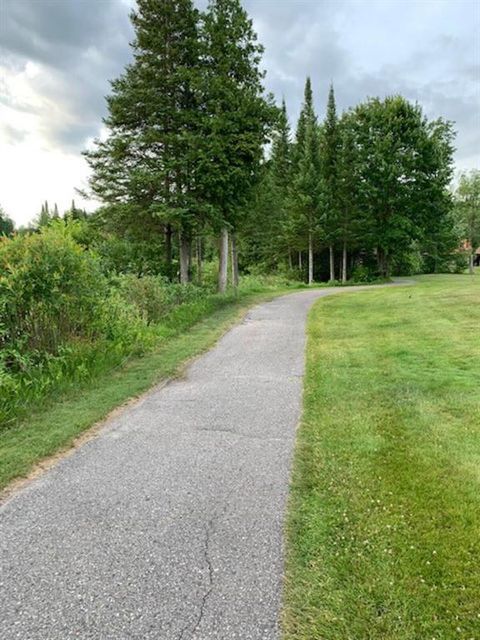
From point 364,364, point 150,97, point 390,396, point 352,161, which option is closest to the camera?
point 390,396

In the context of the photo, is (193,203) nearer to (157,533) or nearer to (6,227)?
(157,533)

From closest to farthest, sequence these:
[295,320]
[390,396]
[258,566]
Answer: [258,566]
[390,396]
[295,320]

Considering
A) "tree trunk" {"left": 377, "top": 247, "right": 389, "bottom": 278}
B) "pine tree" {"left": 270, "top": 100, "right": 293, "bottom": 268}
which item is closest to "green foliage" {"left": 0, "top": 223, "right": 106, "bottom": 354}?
"pine tree" {"left": 270, "top": 100, "right": 293, "bottom": 268}

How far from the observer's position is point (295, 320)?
1027cm

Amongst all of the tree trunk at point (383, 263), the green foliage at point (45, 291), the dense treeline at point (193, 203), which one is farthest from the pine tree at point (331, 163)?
the green foliage at point (45, 291)

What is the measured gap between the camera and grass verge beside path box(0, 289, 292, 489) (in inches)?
131

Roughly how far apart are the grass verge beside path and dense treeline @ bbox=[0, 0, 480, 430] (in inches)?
9.6

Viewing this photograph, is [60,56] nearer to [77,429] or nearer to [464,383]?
[77,429]

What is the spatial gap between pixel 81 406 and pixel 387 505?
3322mm

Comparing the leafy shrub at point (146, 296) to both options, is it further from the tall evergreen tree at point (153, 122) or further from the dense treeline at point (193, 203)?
the tall evergreen tree at point (153, 122)

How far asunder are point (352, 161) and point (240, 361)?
952 inches

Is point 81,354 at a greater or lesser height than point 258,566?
greater

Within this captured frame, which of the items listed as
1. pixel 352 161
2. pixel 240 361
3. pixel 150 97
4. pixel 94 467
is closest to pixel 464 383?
pixel 240 361

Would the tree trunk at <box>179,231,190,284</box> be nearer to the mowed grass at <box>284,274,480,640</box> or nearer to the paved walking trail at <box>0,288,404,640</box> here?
the mowed grass at <box>284,274,480,640</box>
